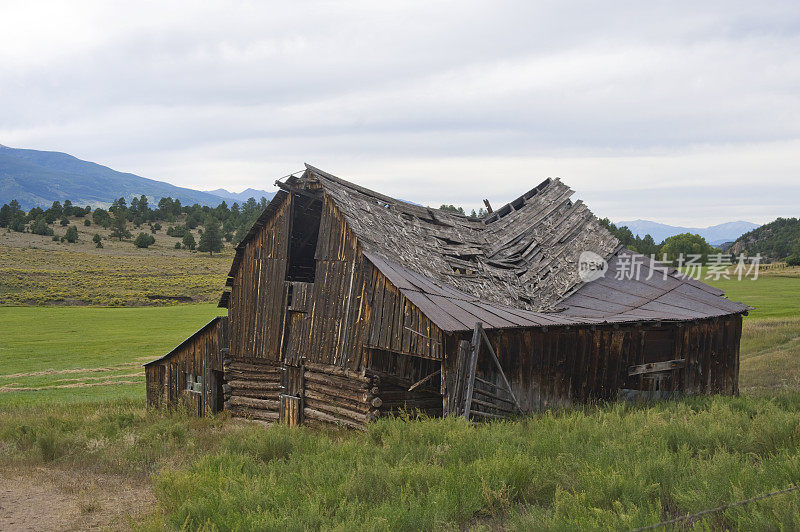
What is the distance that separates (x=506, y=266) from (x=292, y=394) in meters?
8.48

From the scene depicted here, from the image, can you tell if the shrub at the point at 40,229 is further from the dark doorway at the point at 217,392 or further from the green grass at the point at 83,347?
the dark doorway at the point at 217,392

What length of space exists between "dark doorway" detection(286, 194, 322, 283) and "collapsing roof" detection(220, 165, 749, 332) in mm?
865

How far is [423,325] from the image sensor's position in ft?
40.9

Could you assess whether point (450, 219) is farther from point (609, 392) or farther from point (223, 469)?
point (223, 469)

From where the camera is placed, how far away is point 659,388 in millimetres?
16734

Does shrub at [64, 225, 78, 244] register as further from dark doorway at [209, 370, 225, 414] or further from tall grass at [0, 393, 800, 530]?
tall grass at [0, 393, 800, 530]

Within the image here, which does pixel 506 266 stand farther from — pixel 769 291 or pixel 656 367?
pixel 769 291

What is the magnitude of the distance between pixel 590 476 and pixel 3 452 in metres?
12.3

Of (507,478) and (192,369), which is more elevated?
(507,478)

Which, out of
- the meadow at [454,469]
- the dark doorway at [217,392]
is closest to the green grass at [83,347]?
the dark doorway at [217,392]

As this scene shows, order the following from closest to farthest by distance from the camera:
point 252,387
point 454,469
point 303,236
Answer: point 454,469
point 252,387
point 303,236

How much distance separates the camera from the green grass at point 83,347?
2642 cm

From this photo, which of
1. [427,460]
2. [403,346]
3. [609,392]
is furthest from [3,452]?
[609,392]

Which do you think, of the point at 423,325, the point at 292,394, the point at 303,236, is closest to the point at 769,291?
the point at 303,236
